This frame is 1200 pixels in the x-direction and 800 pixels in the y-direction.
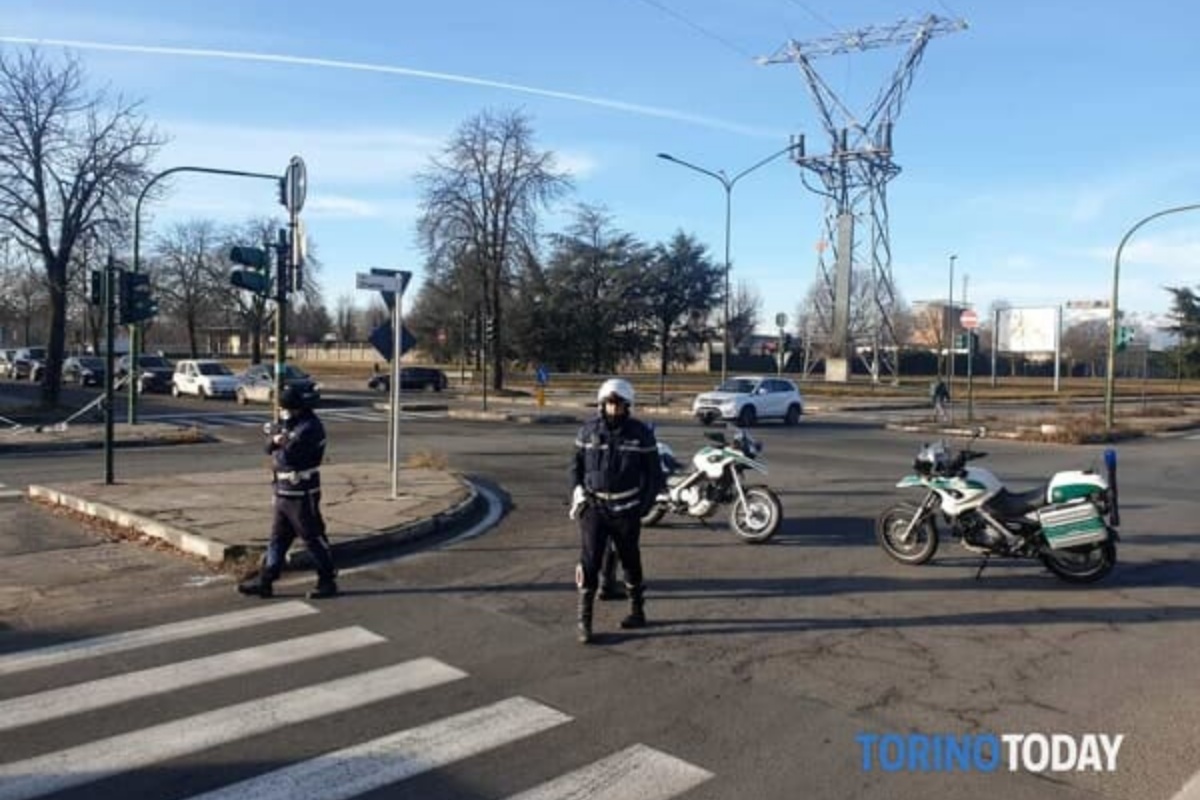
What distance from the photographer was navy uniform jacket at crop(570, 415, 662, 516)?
673 centimetres

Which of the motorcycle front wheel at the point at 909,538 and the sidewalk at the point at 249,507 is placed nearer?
the motorcycle front wheel at the point at 909,538

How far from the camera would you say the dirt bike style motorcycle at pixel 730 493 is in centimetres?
1051

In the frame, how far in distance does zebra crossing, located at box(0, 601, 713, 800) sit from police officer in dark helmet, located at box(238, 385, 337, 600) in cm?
112

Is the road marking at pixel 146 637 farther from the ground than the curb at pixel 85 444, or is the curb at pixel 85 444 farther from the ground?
the road marking at pixel 146 637

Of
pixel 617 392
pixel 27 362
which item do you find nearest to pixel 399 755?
pixel 617 392

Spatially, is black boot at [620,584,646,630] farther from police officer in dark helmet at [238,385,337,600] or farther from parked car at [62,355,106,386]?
parked car at [62,355,106,386]

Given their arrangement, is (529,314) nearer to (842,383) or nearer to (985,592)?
(842,383)

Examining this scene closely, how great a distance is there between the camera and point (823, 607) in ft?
25.6

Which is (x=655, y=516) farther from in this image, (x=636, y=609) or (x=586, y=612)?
(x=586, y=612)

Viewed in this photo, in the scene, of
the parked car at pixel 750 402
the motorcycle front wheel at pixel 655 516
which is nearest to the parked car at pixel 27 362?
the parked car at pixel 750 402

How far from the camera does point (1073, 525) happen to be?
8.48 metres

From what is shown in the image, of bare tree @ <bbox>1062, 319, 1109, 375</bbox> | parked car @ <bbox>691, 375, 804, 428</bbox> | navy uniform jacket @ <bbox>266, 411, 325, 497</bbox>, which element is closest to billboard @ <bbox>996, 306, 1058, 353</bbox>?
bare tree @ <bbox>1062, 319, 1109, 375</bbox>

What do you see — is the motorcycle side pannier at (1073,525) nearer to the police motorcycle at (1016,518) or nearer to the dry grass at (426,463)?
the police motorcycle at (1016,518)

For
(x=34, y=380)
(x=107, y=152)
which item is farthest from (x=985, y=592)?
(x=34, y=380)
